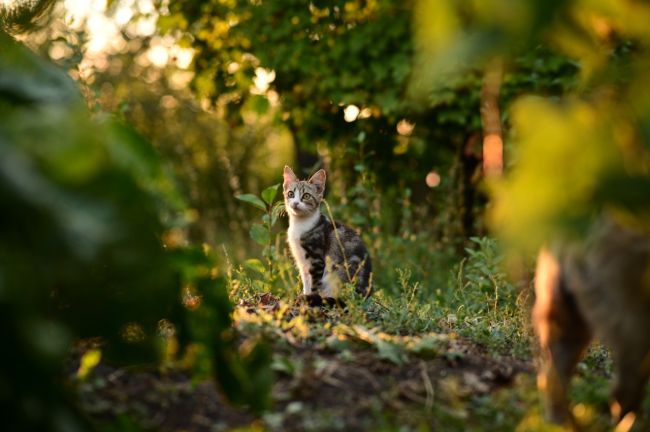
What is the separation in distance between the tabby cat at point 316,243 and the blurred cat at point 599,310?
282 centimetres

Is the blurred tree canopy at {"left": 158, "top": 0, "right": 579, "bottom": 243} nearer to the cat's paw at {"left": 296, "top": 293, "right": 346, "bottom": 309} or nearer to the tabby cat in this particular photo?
the tabby cat

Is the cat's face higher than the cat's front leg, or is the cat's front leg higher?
the cat's face

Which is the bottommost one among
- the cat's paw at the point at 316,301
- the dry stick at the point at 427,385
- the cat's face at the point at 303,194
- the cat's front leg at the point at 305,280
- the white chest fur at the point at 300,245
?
the cat's front leg at the point at 305,280

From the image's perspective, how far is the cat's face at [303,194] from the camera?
21.2 feet

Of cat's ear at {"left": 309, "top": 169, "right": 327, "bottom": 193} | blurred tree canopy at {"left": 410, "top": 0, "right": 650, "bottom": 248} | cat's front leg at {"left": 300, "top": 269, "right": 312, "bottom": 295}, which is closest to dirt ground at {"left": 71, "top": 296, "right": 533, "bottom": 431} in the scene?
blurred tree canopy at {"left": 410, "top": 0, "right": 650, "bottom": 248}

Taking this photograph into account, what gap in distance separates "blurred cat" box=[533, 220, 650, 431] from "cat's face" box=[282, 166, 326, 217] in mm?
3552

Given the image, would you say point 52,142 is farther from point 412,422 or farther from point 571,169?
point 412,422

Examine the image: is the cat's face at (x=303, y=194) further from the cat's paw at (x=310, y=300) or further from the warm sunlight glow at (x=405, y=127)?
the warm sunlight glow at (x=405, y=127)

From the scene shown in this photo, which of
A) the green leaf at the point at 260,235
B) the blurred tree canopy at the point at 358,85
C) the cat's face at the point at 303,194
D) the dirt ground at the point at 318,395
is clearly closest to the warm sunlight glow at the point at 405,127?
the blurred tree canopy at the point at 358,85

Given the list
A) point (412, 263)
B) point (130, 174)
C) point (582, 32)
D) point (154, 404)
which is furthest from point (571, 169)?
point (412, 263)

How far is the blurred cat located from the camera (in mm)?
2779

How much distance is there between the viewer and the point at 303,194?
21.5 feet

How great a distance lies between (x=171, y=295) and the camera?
266 cm

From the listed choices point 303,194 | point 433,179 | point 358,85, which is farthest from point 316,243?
point 433,179
